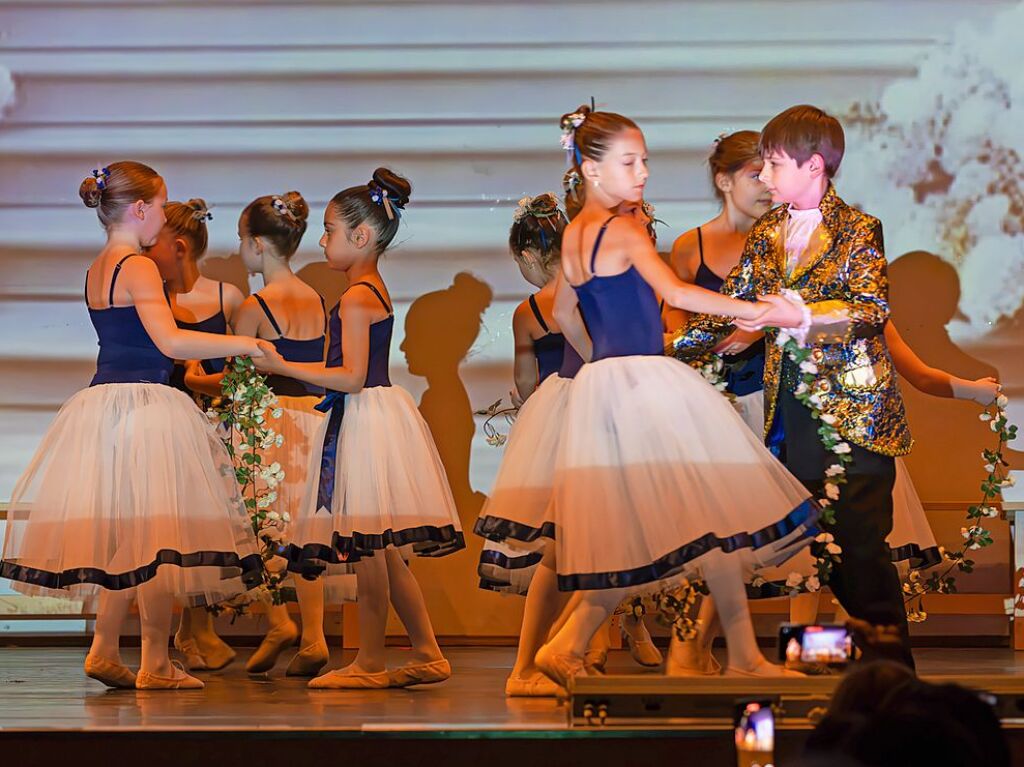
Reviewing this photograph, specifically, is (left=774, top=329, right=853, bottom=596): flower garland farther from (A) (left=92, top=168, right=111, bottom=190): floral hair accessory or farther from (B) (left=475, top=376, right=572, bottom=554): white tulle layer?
(A) (left=92, top=168, right=111, bottom=190): floral hair accessory

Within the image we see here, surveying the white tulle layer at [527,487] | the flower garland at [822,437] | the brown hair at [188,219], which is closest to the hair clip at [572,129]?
the flower garland at [822,437]

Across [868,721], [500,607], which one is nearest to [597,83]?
[500,607]

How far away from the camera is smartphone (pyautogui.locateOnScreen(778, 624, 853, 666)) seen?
2.69m

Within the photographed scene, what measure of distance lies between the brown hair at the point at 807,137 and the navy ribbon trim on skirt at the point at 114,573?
201 cm

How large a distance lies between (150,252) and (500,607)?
2.07m

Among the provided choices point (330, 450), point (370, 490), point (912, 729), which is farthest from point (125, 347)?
point (912, 729)

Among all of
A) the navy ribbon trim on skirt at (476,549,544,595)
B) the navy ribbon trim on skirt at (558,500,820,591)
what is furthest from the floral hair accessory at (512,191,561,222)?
the navy ribbon trim on skirt at (558,500,820,591)

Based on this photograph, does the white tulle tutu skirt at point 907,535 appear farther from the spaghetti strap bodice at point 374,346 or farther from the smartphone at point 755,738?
the smartphone at point 755,738

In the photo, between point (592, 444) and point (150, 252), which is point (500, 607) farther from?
point (592, 444)

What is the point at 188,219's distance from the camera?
5473 mm

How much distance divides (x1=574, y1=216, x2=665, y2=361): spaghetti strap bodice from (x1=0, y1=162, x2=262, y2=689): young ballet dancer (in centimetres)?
126

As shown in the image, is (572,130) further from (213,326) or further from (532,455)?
(213,326)

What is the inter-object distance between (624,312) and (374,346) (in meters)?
1.22

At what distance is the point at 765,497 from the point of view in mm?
3449
